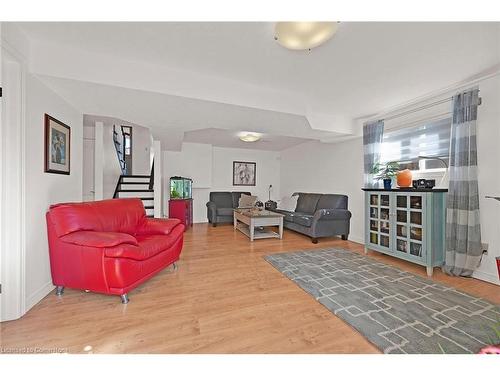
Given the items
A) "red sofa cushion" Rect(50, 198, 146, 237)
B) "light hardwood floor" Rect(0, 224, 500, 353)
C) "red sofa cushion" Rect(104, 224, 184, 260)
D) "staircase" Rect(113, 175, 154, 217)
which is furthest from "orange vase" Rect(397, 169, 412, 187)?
"staircase" Rect(113, 175, 154, 217)

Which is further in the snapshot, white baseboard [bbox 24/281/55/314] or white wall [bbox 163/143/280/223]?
white wall [bbox 163/143/280/223]

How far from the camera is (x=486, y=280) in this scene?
226 cm

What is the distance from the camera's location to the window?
280cm

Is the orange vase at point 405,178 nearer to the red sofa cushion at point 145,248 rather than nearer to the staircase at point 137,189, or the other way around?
the red sofa cushion at point 145,248

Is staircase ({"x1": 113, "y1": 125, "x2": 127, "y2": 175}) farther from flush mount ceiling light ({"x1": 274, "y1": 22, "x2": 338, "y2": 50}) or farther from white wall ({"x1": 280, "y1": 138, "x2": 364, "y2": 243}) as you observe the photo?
flush mount ceiling light ({"x1": 274, "y1": 22, "x2": 338, "y2": 50})

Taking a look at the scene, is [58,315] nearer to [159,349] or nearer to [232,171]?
[159,349]

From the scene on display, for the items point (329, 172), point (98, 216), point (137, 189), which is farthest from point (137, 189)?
point (329, 172)

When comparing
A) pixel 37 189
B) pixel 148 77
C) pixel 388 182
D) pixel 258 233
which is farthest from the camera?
pixel 258 233

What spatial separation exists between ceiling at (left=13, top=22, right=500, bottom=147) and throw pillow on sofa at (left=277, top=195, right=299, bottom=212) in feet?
12.4

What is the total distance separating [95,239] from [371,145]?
4091mm

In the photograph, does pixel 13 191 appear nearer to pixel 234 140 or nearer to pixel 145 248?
pixel 145 248

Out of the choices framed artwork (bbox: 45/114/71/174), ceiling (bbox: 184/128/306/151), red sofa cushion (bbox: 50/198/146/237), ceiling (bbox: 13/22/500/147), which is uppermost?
ceiling (bbox: 184/128/306/151)

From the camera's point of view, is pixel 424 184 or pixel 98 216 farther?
pixel 424 184

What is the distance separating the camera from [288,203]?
6.62 m
